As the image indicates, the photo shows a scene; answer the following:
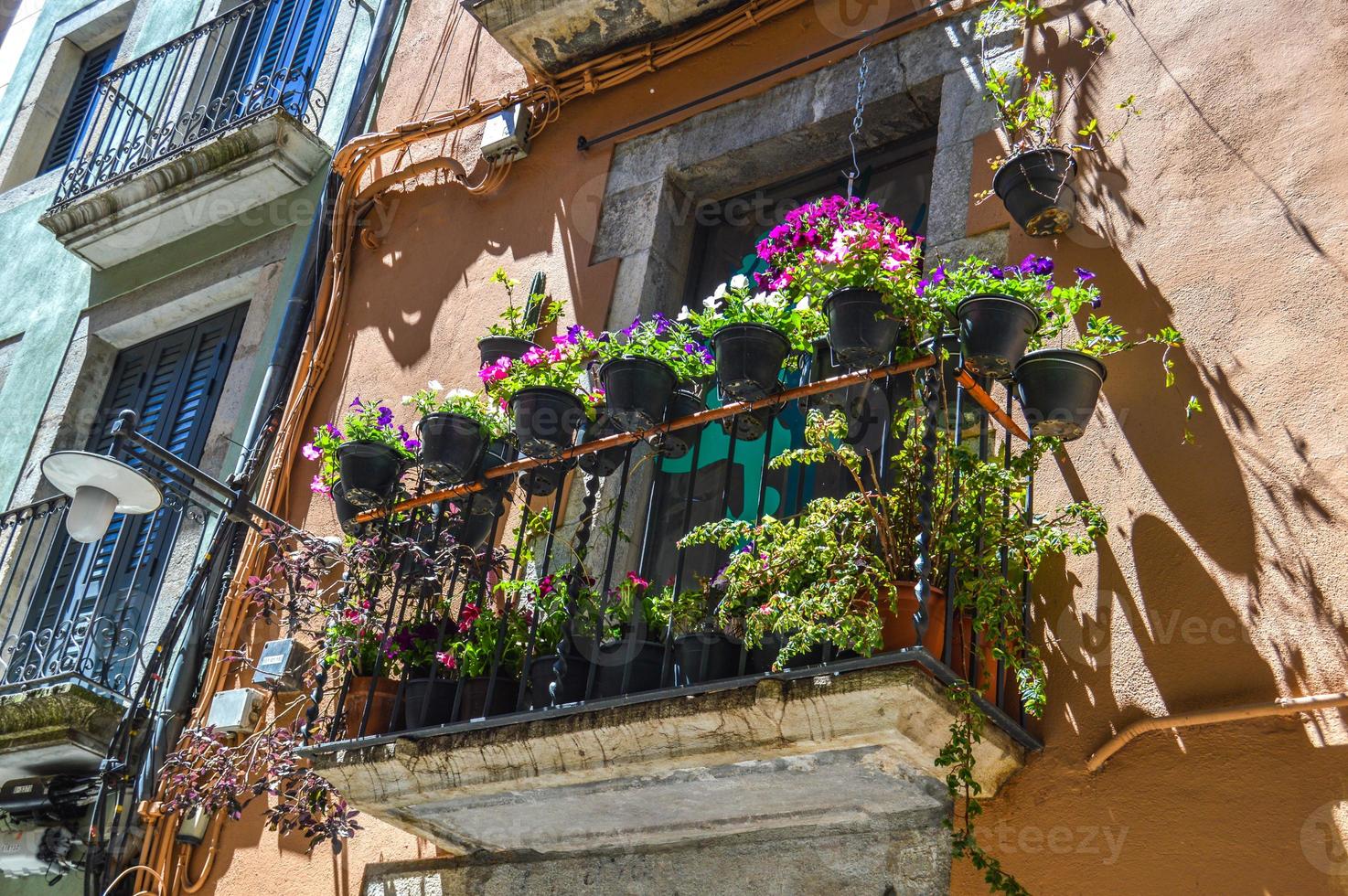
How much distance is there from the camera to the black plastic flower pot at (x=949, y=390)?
4.28m

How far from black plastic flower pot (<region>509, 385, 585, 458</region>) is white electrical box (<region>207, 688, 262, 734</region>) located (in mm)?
1904

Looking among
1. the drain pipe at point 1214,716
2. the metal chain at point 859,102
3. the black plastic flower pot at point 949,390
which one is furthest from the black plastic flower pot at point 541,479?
the drain pipe at point 1214,716

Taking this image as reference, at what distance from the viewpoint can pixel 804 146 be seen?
6.16 metres

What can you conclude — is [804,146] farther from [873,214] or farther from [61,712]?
[61,712]

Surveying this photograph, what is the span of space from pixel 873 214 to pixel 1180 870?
2.02 meters

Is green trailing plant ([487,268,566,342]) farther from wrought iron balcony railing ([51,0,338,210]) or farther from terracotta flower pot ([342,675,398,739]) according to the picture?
wrought iron balcony railing ([51,0,338,210])

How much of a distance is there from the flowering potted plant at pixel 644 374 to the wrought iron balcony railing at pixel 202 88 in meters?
3.92

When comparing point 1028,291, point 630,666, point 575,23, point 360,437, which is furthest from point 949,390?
point 575,23

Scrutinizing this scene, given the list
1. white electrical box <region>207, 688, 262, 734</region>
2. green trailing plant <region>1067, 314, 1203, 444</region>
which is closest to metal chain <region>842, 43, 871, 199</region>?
green trailing plant <region>1067, 314, 1203, 444</region>

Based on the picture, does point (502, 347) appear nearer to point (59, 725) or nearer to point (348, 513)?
point (348, 513)

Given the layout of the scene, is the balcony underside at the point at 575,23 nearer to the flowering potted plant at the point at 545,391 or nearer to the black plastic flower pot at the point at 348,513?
the flowering potted plant at the point at 545,391

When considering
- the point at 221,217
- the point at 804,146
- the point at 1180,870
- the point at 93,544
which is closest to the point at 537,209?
the point at 804,146

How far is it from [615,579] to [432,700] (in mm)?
988

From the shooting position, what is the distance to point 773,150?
618cm
